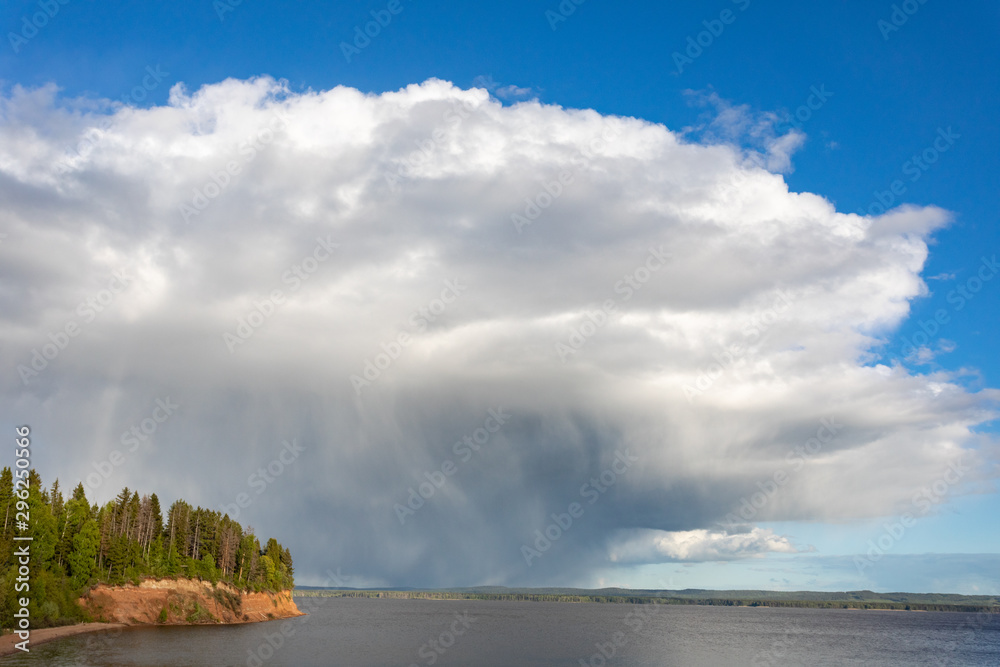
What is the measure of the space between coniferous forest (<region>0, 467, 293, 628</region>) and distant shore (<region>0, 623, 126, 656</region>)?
1830 mm

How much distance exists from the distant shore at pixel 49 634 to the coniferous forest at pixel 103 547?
1830 mm

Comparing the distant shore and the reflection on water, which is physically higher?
the distant shore

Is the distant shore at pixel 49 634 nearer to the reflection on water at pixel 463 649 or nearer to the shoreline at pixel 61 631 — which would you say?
the shoreline at pixel 61 631

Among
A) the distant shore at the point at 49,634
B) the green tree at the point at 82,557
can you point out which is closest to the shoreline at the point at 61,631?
the distant shore at the point at 49,634

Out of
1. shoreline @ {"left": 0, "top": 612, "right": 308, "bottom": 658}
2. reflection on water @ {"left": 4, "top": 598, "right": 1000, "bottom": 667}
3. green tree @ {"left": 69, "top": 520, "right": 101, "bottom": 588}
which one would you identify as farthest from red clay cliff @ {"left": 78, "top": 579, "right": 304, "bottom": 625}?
reflection on water @ {"left": 4, "top": 598, "right": 1000, "bottom": 667}

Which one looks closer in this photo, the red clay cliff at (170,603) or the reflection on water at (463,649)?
the reflection on water at (463,649)

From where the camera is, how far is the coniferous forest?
95.9 m

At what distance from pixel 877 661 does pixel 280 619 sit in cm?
13702

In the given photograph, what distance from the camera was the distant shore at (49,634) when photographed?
7700 centimetres

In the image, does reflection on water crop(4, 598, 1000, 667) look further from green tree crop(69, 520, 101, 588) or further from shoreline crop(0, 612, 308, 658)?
green tree crop(69, 520, 101, 588)

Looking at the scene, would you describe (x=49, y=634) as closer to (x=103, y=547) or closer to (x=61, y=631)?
(x=61, y=631)

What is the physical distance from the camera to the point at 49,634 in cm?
9062

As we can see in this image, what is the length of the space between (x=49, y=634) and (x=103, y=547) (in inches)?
1058

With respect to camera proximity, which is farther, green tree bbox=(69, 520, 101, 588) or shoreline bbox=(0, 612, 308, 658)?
green tree bbox=(69, 520, 101, 588)
